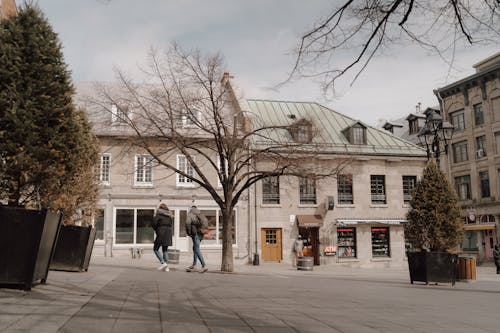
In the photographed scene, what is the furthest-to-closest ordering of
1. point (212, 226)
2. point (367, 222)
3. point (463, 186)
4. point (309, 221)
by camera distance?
point (463, 186), point (367, 222), point (309, 221), point (212, 226)

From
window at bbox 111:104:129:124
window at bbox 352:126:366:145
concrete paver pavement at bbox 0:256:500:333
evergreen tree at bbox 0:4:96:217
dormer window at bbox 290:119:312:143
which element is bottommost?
concrete paver pavement at bbox 0:256:500:333

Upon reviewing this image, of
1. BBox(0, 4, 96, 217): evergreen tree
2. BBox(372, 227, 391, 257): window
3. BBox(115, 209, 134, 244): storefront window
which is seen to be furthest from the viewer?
BBox(372, 227, 391, 257): window

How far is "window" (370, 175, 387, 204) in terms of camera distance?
31594 mm

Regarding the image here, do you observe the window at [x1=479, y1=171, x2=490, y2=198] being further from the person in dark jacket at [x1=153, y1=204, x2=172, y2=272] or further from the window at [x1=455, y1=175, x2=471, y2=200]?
the person in dark jacket at [x1=153, y1=204, x2=172, y2=272]

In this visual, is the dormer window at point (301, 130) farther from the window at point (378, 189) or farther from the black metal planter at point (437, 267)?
the window at point (378, 189)

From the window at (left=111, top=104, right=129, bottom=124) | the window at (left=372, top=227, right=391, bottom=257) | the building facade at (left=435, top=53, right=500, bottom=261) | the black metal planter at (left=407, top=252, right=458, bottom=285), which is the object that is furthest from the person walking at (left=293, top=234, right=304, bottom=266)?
the building facade at (left=435, top=53, right=500, bottom=261)

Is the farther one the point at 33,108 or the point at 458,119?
the point at 458,119

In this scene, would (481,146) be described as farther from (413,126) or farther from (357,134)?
(357,134)

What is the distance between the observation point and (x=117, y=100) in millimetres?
17547

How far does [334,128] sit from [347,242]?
332 inches

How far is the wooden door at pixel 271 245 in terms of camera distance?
95.0 feet

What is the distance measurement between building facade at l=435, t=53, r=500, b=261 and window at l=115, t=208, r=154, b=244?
2733 centimetres

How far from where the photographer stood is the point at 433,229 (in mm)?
13359

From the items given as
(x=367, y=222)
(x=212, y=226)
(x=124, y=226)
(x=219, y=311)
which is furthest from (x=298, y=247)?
(x=219, y=311)
